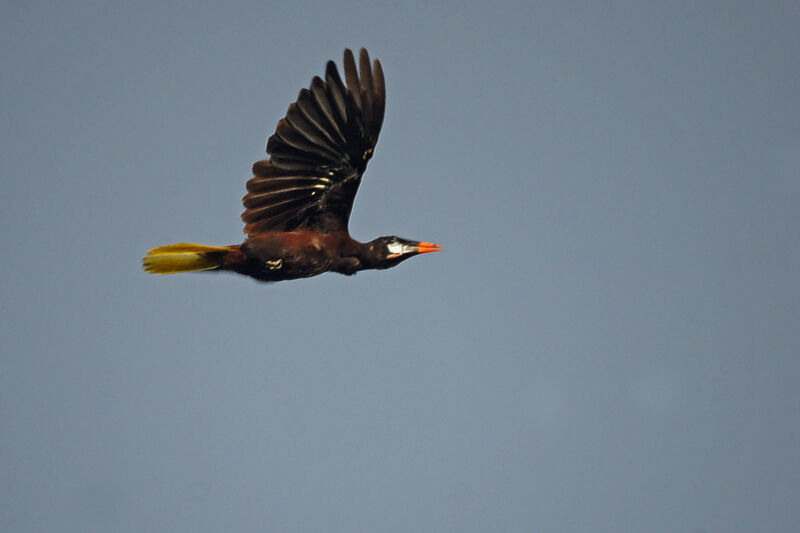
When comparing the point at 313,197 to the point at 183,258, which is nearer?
the point at 183,258

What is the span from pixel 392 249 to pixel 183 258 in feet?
6.45

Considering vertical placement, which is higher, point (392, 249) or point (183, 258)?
point (392, 249)

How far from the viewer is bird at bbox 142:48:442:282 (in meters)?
8.62

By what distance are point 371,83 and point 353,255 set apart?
1.63 meters

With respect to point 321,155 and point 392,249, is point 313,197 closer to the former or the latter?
point 321,155

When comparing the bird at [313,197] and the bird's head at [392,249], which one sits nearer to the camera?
the bird at [313,197]

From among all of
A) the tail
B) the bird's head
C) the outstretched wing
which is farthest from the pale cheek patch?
the tail

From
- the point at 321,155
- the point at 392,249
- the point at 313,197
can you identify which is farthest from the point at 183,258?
the point at 392,249

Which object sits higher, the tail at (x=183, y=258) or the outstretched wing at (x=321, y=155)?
the outstretched wing at (x=321, y=155)

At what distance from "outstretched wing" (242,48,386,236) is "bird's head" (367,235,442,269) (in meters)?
0.37

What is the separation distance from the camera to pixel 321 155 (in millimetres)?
8961

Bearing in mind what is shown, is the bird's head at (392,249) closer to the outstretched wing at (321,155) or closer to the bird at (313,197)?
the bird at (313,197)

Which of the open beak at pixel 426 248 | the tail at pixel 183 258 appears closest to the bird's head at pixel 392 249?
the open beak at pixel 426 248

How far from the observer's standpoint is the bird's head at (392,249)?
9164 mm
